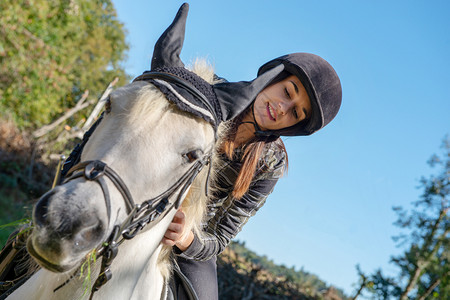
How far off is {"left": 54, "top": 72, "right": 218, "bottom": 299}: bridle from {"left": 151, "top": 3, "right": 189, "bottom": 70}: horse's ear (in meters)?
0.25

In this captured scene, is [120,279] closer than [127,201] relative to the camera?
No

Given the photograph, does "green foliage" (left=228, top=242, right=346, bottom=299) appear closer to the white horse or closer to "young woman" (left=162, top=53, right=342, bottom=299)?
"young woman" (left=162, top=53, right=342, bottom=299)

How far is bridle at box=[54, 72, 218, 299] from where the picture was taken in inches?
61.6

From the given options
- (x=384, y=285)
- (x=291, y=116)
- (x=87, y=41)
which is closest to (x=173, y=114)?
(x=291, y=116)

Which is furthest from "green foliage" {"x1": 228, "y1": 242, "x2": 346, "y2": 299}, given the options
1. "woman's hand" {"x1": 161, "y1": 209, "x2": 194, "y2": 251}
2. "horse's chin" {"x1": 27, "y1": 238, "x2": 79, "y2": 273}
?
"horse's chin" {"x1": 27, "y1": 238, "x2": 79, "y2": 273}

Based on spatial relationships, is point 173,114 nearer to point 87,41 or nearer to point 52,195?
point 52,195

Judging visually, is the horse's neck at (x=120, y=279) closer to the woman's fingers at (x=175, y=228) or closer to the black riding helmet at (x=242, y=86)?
the woman's fingers at (x=175, y=228)

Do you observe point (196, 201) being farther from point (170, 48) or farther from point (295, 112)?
point (295, 112)

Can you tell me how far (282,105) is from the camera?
2.97 m

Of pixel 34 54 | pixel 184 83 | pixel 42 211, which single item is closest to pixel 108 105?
pixel 184 83

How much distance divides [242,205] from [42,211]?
1.90 m

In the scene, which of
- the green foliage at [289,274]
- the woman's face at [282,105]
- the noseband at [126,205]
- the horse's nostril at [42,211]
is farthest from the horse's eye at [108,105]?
the green foliage at [289,274]

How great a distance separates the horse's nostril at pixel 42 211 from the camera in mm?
1414

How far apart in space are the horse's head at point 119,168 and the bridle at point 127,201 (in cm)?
2
